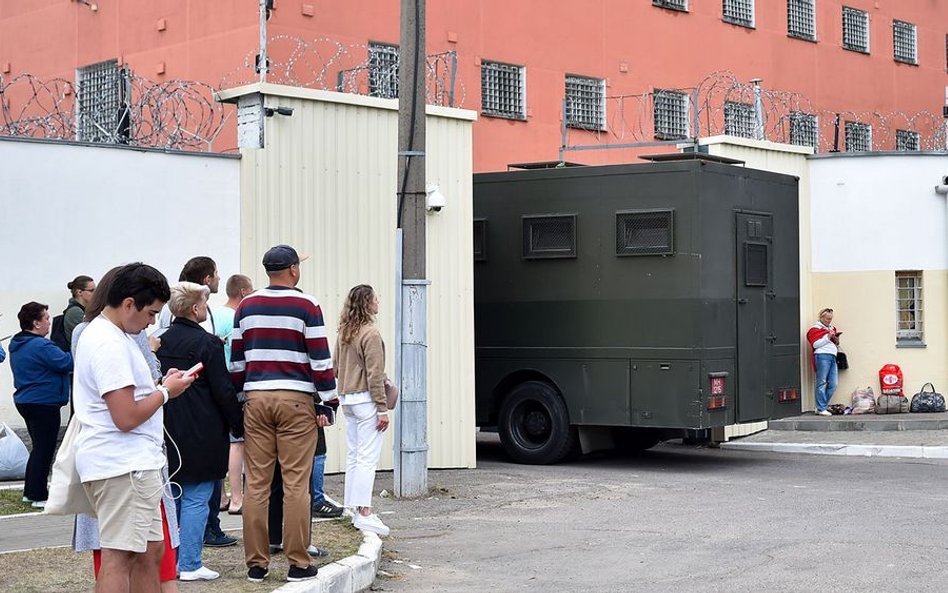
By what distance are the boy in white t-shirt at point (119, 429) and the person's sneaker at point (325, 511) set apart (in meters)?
4.61

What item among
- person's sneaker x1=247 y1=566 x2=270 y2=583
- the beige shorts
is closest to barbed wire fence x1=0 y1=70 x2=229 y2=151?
person's sneaker x1=247 y1=566 x2=270 y2=583

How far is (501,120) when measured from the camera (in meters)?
24.0

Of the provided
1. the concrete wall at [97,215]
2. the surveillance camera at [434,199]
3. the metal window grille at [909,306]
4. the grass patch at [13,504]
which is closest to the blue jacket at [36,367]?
the grass patch at [13,504]

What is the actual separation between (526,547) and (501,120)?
14.9 m

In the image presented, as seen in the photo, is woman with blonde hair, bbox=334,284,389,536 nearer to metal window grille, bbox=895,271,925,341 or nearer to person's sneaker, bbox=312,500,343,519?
person's sneaker, bbox=312,500,343,519

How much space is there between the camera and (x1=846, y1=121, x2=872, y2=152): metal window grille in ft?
105

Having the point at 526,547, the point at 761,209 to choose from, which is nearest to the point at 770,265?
the point at 761,209

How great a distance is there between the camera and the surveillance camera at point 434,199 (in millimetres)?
14594

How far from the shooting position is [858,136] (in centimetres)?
3241

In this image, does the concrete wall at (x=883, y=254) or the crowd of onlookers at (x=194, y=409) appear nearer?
the crowd of onlookers at (x=194, y=409)

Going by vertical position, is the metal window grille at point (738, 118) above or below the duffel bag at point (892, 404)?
above

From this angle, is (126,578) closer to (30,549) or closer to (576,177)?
(30,549)

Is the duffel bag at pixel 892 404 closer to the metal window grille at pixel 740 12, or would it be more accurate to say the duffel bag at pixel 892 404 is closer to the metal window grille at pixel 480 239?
the metal window grille at pixel 480 239

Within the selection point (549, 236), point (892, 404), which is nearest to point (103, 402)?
point (549, 236)
